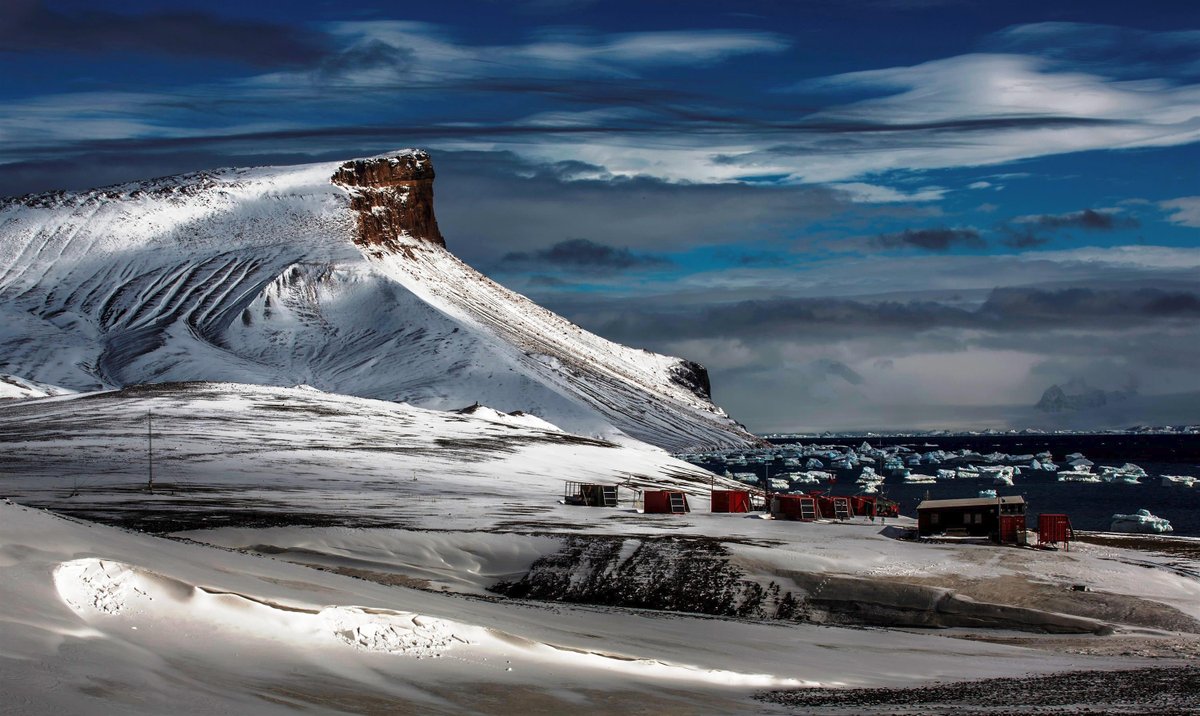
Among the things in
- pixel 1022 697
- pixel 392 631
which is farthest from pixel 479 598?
pixel 1022 697

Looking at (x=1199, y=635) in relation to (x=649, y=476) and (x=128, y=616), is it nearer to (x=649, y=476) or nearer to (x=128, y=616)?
(x=128, y=616)

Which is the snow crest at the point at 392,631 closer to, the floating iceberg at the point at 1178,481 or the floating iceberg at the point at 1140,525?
the floating iceberg at the point at 1140,525

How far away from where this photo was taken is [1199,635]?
31.1m

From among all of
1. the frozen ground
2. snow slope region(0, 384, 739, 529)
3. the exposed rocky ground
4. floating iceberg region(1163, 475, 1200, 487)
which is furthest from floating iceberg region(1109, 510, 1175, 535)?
floating iceberg region(1163, 475, 1200, 487)

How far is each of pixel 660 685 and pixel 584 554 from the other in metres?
19.0

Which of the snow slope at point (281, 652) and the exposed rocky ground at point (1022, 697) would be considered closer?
the snow slope at point (281, 652)

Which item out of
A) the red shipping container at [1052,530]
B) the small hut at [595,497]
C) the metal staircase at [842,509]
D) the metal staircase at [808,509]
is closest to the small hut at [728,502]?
the small hut at [595,497]

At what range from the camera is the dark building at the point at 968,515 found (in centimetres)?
4434

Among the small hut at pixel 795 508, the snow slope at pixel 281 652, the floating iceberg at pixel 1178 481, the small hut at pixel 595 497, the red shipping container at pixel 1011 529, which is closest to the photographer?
the snow slope at pixel 281 652

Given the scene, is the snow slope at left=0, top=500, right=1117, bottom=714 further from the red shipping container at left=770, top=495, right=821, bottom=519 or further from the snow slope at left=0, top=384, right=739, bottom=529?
the red shipping container at left=770, top=495, right=821, bottom=519

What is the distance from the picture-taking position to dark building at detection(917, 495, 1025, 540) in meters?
44.3

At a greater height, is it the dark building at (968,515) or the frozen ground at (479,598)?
the dark building at (968,515)

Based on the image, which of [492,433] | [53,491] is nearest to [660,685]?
[53,491]

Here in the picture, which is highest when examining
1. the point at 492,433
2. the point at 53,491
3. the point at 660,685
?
the point at 492,433
